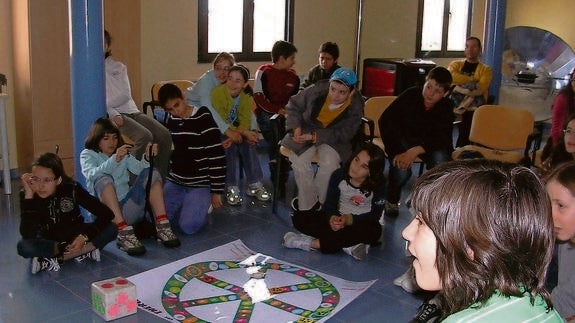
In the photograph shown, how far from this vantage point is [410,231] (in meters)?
1.11

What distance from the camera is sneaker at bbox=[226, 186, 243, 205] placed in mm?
5043

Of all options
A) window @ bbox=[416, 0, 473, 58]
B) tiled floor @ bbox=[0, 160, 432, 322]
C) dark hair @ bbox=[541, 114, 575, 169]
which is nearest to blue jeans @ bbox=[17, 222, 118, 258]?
tiled floor @ bbox=[0, 160, 432, 322]

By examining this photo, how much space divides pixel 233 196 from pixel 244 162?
14.3 inches

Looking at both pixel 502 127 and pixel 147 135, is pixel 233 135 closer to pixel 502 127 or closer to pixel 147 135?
pixel 147 135

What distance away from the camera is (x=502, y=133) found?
522 centimetres

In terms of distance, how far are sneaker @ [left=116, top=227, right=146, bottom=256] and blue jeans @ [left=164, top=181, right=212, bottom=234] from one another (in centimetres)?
43

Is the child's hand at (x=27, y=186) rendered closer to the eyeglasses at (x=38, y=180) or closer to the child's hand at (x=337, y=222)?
the eyeglasses at (x=38, y=180)

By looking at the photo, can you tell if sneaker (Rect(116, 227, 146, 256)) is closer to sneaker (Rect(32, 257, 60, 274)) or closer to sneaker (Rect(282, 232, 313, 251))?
sneaker (Rect(32, 257, 60, 274))

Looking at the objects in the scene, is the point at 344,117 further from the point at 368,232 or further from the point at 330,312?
the point at 330,312

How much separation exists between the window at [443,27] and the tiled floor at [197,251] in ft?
17.0

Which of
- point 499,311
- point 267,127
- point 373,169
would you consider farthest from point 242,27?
point 499,311

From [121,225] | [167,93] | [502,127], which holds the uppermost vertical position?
[167,93]

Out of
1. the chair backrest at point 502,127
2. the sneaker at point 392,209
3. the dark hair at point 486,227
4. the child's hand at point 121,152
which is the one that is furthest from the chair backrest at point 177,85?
the dark hair at point 486,227

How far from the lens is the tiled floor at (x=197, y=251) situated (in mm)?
3184
